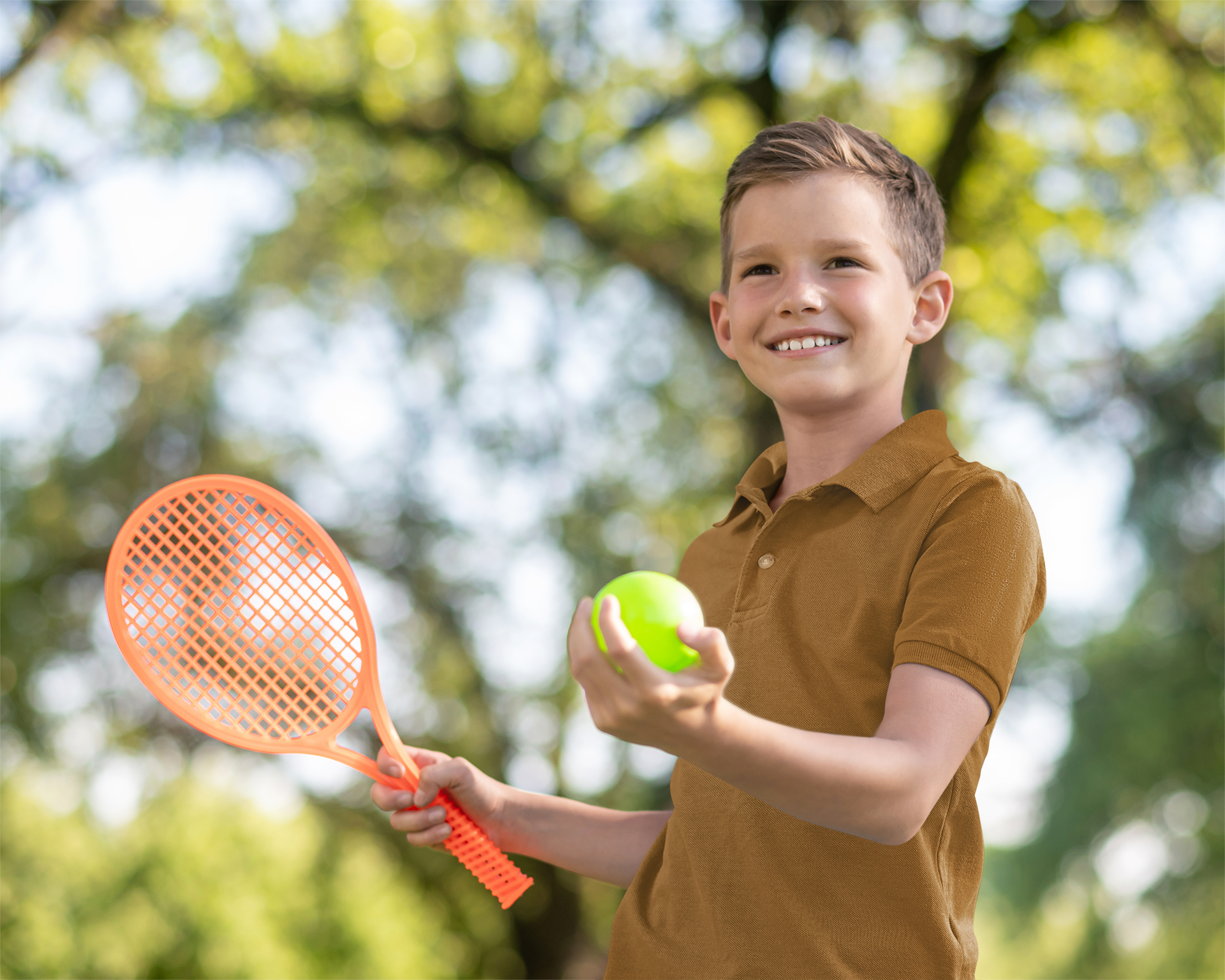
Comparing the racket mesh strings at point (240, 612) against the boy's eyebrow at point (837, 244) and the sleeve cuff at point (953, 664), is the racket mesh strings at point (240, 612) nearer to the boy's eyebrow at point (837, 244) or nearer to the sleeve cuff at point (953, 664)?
the boy's eyebrow at point (837, 244)

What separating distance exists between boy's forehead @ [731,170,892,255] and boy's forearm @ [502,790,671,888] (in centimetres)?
87

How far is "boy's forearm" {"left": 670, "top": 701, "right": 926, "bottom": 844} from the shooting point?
3.21ft

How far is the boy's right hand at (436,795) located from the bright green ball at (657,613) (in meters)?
0.66

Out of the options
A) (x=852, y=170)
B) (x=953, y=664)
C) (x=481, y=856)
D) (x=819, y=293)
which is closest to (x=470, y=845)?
(x=481, y=856)

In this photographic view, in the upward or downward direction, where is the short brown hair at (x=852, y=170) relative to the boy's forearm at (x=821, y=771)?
upward

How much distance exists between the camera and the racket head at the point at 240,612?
5.81 ft

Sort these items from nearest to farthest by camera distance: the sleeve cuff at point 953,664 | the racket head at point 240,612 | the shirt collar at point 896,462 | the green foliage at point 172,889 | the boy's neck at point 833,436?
the sleeve cuff at point 953,664 < the shirt collar at point 896,462 < the boy's neck at point 833,436 < the racket head at point 240,612 < the green foliage at point 172,889

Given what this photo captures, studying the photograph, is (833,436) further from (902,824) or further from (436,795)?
(436,795)

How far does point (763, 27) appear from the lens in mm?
7066

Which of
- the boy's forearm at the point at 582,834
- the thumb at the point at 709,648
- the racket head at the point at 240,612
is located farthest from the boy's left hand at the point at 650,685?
the racket head at the point at 240,612

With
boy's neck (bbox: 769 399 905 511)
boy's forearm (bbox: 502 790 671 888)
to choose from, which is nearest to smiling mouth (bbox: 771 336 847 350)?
boy's neck (bbox: 769 399 905 511)

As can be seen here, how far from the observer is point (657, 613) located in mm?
1106

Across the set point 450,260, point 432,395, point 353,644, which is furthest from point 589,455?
point 353,644

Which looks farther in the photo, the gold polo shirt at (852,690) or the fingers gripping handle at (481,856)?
the fingers gripping handle at (481,856)
